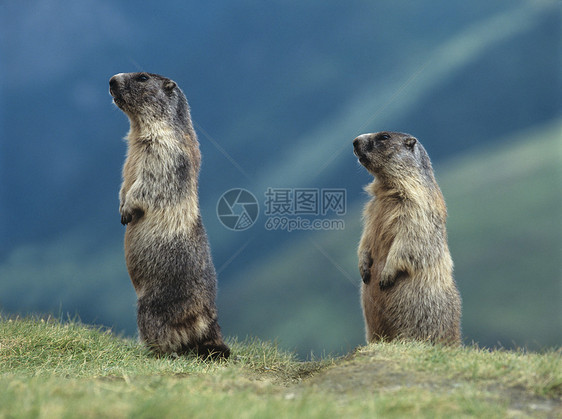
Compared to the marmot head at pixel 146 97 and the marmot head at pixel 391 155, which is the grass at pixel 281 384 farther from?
the marmot head at pixel 146 97

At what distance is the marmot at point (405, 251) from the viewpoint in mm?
6879

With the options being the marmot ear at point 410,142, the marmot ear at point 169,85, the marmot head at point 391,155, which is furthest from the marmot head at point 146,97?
the marmot ear at point 410,142

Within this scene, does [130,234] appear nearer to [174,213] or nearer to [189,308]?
[174,213]

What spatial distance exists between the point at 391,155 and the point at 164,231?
2.71m

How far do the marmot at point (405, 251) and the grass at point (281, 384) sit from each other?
2.19 ft

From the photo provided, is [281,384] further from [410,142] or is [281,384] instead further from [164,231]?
[410,142]

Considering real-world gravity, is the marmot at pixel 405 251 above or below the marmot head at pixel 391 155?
below

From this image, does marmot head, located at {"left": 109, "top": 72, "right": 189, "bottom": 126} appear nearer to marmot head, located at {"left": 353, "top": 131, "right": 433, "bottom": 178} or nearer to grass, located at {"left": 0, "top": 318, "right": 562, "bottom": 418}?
marmot head, located at {"left": 353, "top": 131, "right": 433, "bottom": 178}

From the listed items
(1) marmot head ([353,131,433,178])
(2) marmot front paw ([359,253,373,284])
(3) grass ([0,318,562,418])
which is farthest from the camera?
(2) marmot front paw ([359,253,373,284])

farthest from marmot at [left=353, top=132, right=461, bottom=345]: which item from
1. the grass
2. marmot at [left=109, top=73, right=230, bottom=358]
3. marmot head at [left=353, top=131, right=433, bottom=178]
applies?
marmot at [left=109, top=73, right=230, bottom=358]

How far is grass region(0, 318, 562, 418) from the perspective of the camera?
369 centimetres

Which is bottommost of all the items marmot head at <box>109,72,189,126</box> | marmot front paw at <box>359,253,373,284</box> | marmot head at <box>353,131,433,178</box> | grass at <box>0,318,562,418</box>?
grass at <box>0,318,562,418</box>

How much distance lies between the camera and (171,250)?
6.96 metres

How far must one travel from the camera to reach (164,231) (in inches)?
274
